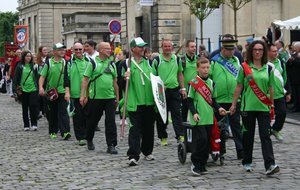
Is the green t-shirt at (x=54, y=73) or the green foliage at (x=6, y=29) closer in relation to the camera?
the green t-shirt at (x=54, y=73)

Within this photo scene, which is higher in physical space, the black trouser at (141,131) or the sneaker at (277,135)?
the black trouser at (141,131)

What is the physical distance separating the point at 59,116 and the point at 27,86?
230 cm

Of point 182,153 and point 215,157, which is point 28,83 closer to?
point 182,153

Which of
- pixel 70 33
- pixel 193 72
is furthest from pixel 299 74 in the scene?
pixel 70 33

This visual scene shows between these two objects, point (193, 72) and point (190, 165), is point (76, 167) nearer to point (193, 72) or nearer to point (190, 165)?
point (190, 165)

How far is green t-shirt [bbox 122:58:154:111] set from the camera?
11445 mm

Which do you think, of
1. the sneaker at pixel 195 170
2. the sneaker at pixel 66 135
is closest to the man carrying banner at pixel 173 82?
the sneaker at pixel 66 135

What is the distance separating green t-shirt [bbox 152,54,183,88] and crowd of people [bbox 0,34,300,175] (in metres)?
0.02

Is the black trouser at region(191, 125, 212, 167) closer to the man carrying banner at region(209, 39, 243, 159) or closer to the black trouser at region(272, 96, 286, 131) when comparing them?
the man carrying banner at region(209, 39, 243, 159)

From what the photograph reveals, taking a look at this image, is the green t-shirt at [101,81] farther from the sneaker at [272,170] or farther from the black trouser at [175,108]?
the sneaker at [272,170]

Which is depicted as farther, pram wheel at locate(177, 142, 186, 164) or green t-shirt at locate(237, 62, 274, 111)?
pram wheel at locate(177, 142, 186, 164)

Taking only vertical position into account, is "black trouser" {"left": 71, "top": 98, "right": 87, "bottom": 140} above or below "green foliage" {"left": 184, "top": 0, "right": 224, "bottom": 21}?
below

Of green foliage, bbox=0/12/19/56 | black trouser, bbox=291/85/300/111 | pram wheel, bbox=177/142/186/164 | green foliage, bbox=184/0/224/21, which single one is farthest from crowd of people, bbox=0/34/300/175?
green foliage, bbox=0/12/19/56

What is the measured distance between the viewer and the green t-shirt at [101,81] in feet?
41.9
